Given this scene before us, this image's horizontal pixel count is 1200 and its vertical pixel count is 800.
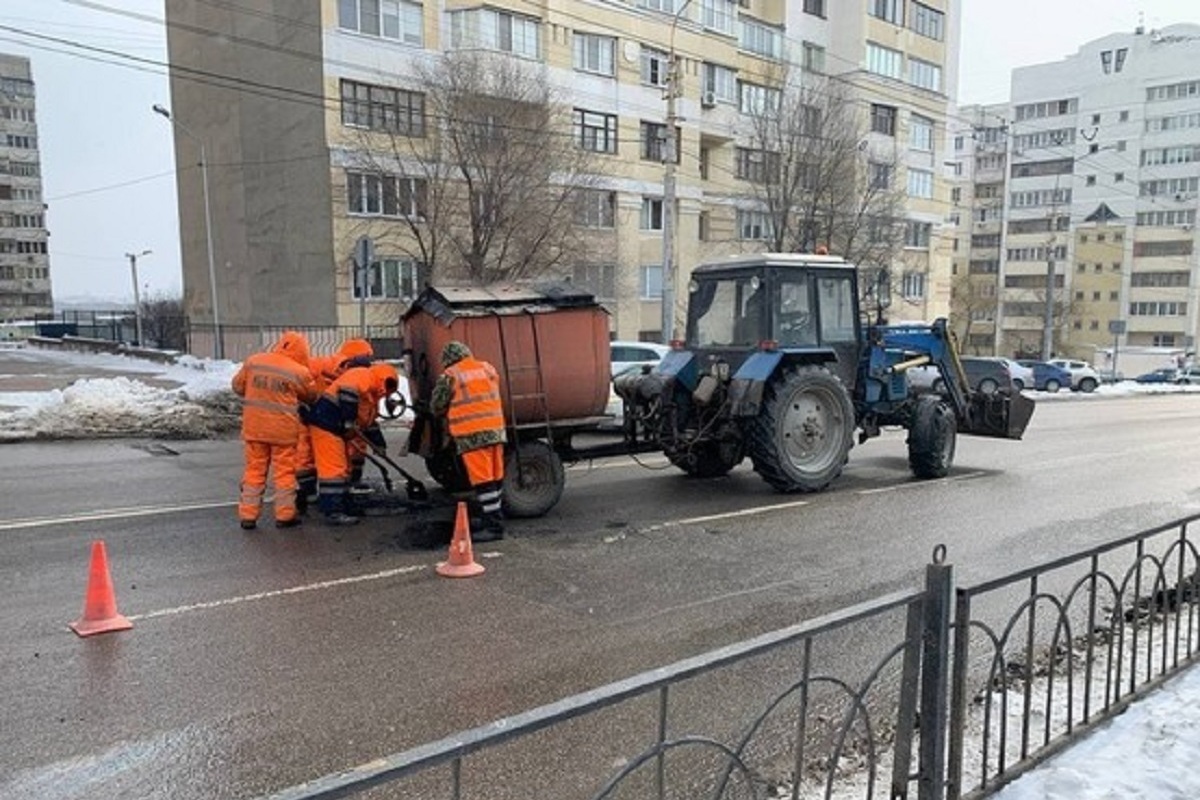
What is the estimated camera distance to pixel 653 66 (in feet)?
119

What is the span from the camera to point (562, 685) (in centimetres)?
425

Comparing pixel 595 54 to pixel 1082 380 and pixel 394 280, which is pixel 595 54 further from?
pixel 1082 380

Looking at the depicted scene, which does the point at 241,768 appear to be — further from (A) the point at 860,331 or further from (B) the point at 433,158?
(B) the point at 433,158

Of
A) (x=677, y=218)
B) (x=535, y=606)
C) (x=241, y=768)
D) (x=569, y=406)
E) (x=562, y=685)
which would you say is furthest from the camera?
(x=677, y=218)

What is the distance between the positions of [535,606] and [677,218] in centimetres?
3438

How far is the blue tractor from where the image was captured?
354 inches

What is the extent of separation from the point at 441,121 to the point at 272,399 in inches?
785

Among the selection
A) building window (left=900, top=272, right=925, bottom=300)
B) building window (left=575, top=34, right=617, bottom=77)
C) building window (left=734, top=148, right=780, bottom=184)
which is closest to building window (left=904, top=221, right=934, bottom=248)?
building window (left=900, top=272, right=925, bottom=300)

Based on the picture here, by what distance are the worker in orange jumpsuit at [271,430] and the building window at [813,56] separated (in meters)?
42.2

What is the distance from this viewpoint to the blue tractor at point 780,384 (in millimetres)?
8992

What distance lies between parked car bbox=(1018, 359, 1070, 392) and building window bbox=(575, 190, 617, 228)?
1993 cm

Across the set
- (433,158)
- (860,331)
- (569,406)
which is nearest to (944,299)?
(433,158)

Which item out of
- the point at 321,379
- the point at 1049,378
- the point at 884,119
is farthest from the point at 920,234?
the point at 321,379

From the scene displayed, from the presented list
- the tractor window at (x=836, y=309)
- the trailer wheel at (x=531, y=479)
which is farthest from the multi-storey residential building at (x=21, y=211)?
the tractor window at (x=836, y=309)
